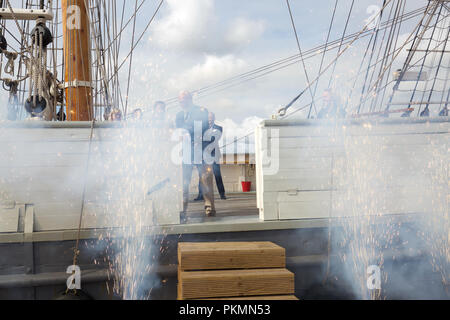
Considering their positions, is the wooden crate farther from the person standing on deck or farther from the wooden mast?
→ the wooden mast

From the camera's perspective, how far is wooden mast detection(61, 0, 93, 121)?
6938 mm

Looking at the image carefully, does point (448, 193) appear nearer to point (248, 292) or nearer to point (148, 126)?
point (248, 292)

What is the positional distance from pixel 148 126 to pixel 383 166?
9.08ft

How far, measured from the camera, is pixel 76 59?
7062 mm

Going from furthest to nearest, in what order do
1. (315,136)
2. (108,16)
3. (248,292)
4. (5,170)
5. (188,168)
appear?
(108,16) < (188,168) < (315,136) < (5,170) < (248,292)

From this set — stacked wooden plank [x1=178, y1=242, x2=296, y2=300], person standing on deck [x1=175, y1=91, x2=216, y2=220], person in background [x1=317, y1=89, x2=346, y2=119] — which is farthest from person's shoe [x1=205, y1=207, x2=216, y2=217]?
person in background [x1=317, y1=89, x2=346, y2=119]

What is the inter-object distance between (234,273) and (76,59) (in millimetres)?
5309

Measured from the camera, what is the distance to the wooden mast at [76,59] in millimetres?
6938

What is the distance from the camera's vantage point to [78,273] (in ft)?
13.6

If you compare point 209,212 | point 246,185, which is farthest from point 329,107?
point 246,185

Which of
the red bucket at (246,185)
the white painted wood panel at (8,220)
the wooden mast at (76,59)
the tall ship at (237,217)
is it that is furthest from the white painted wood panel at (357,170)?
the red bucket at (246,185)

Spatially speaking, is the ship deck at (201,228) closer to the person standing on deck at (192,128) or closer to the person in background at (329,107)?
the person standing on deck at (192,128)
